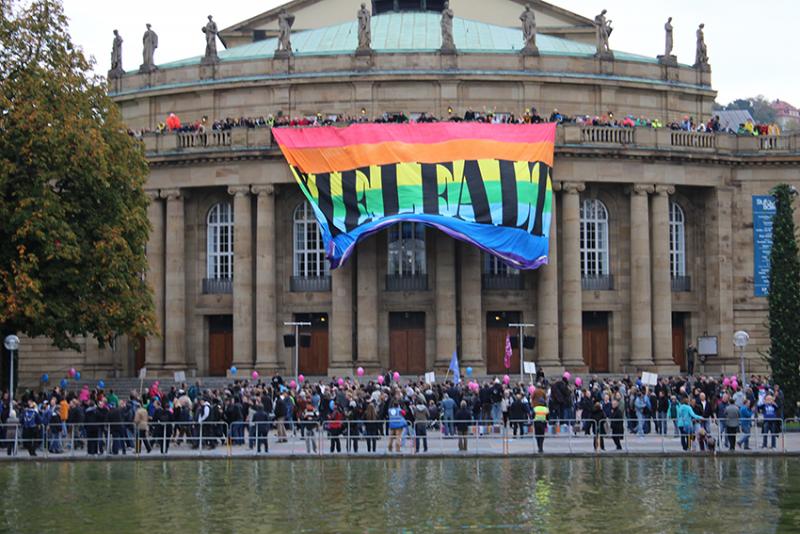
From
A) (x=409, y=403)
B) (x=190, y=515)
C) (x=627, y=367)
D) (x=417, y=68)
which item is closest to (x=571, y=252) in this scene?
(x=627, y=367)

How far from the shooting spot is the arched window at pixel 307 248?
71625mm

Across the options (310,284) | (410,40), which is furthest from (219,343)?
(410,40)

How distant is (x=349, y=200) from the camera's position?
219 feet

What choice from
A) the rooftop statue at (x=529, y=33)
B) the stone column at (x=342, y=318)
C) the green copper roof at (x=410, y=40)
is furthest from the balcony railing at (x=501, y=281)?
the green copper roof at (x=410, y=40)

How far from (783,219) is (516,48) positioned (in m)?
26.2

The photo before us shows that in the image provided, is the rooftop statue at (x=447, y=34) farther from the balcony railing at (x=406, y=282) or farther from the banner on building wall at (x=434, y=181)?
the balcony railing at (x=406, y=282)

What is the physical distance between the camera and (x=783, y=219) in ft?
181

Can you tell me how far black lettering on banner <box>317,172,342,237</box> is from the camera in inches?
2638

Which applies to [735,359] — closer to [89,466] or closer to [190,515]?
[89,466]

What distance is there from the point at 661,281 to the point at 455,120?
40.8ft

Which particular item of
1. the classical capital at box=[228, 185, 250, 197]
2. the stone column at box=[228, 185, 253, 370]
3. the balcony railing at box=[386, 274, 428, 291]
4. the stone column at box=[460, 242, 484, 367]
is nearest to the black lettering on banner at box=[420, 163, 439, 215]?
the stone column at box=[460, 242, 484, 367]

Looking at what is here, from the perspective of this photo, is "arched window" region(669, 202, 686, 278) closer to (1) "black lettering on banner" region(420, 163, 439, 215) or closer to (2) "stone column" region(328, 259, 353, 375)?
(1) "black lettering on banner" region(420, 163, 439, 215)

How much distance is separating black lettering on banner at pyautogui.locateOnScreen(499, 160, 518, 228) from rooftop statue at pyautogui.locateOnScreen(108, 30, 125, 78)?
903 inches

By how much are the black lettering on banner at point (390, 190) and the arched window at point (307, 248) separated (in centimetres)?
616
